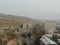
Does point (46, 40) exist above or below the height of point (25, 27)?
below

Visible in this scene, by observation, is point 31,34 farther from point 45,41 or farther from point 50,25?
point 50,25

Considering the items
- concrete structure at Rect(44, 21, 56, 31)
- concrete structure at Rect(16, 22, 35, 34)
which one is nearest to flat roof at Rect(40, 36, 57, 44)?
concrete structure at Rect(44, 21, 56, 31)

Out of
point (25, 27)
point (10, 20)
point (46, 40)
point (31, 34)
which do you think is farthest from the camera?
point (46, 40)

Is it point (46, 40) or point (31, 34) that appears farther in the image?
point (46, 40)

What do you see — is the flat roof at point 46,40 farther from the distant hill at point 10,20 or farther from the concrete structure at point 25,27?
the distant hill at point 10,20

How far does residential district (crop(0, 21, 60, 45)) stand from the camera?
425cm

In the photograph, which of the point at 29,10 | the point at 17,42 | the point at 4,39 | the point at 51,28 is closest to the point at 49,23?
the point at 51,28

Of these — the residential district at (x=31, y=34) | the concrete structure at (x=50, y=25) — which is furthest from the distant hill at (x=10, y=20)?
the concrete structure at (x=50, y=25)

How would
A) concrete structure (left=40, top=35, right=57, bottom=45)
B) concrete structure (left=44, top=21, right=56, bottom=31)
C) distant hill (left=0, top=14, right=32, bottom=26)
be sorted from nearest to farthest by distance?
distant hill (left=0, top=14, right=32, bottom=26) < concrete structure (left=40, top=35, right=57, bottom=45) < concrete structure (left=44, top=21, right=56, bottom=31)

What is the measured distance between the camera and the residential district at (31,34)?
425 cm

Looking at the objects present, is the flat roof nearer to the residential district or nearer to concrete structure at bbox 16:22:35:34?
the residential district

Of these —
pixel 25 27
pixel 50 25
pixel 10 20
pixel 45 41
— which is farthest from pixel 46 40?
pixel 10 20

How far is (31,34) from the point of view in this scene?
456 cm

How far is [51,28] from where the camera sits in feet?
15.5
